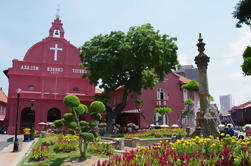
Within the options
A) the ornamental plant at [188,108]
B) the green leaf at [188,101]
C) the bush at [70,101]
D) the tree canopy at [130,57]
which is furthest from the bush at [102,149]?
the green leaf at [188,101]

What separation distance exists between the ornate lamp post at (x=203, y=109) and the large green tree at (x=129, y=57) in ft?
25.0

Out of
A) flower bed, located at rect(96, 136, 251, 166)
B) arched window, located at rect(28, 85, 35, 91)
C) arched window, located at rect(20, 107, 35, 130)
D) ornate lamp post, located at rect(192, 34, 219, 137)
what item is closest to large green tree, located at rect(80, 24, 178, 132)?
ornate lamp post, located at rect(192, 34, 219, 137)

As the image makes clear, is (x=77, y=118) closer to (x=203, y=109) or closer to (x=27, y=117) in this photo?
(x=203, y=109)

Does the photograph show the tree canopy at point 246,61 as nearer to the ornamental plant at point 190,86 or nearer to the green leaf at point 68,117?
the green leaf at point 68,117

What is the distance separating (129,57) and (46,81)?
13756mm

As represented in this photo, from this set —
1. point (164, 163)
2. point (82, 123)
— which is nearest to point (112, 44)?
point (82, 123)

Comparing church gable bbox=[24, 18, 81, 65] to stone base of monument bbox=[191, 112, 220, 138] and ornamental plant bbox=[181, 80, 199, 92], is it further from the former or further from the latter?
stone base of monument bbox=[191, 112, 220, 138]

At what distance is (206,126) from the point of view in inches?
521

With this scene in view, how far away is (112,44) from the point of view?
923 inches

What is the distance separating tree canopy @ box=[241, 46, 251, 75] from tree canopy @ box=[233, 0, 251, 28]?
65.4 inches

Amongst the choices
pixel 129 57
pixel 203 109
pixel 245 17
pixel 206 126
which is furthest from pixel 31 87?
pixel 245 17

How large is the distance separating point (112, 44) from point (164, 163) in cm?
1958

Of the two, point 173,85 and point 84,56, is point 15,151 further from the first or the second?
point 173,85

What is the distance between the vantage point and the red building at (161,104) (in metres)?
29.0
